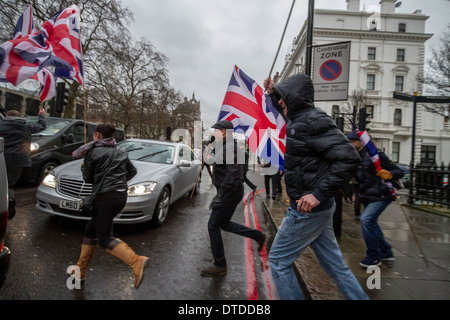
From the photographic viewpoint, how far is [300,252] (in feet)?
6.76

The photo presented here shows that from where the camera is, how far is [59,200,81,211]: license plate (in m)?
3.77

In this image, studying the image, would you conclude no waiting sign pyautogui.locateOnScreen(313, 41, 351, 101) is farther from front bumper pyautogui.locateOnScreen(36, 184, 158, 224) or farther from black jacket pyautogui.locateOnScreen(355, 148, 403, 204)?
front bumper pyautogui.locateOnScreen(36, 184, 158, 224)

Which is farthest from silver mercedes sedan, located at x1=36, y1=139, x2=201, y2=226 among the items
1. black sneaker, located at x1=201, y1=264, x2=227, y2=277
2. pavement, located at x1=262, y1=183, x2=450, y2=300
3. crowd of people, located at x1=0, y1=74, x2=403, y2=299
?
pavement, located at x1=262, y1=183, x2=450, y2=300

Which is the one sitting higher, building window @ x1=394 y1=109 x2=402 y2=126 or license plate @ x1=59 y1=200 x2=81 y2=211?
building window @ x1=394 y1=109 x2=402 y2=126

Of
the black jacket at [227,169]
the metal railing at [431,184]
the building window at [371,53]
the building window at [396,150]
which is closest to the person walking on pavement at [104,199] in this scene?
the black jacket at [227,169]

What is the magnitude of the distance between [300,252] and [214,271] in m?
1.32

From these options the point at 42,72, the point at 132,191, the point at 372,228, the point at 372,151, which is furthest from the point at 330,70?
the point at 42,72

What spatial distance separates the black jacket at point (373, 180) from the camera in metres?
3.30

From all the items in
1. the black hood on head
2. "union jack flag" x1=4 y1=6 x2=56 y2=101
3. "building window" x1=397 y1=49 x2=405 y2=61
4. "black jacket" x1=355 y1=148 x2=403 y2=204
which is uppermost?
"building window" x1=397 y1=49 x2=405 y2=61

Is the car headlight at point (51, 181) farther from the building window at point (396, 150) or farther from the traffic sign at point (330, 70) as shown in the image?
the building window at point (396, 150)

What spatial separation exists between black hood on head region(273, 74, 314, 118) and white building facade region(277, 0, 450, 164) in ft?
123

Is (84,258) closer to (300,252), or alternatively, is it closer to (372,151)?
(300,252)

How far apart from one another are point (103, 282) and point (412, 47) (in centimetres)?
5143
